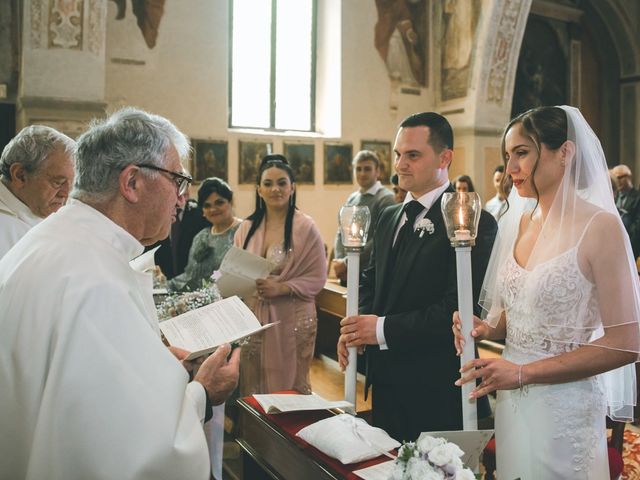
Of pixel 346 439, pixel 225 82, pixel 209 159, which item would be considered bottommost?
pixel 346 439

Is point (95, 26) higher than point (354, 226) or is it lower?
higher

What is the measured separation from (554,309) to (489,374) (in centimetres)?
34

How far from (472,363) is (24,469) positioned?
1218 mm

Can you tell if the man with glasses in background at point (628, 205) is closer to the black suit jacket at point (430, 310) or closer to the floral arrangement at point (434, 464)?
the black suit jacket at point (430, 310)

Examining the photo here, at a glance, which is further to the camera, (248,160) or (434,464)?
(248,160)

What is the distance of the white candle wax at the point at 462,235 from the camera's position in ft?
5.50

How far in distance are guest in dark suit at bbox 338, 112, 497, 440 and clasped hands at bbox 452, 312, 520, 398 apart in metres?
0.45

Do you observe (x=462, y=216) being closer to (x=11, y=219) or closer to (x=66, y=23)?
(x=11, y=219)

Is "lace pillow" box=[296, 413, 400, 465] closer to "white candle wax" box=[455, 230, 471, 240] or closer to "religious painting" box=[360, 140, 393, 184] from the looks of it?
"white candle wax" box=[455, 230, 471, 240]

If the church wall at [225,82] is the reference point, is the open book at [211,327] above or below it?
below

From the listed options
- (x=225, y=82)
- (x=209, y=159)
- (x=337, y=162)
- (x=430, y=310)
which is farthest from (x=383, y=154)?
(x=430, y=310)

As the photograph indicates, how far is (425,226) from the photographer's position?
2.41 metres

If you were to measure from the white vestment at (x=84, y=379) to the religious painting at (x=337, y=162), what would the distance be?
832cm

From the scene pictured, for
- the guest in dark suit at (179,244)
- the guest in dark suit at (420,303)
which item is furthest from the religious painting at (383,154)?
the guest in dark suit at (420,303)
